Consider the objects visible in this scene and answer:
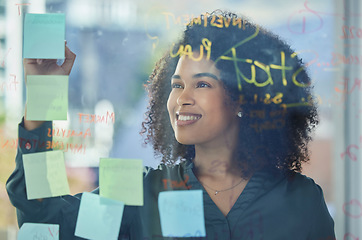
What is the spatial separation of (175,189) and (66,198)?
45 centimetres

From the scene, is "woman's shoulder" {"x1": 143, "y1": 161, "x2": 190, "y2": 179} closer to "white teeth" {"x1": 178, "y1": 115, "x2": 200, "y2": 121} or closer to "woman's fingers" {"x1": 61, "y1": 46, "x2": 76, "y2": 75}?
"white teeth" {"x1": 178, "y1": 115, "x2": 200, "y2": 121}

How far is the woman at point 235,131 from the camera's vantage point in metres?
1.53

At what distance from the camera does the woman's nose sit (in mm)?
1551

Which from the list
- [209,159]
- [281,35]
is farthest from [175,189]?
[281,35]

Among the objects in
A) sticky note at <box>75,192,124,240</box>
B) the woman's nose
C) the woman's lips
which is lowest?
sticky note at <box>75,192,124,240</box>

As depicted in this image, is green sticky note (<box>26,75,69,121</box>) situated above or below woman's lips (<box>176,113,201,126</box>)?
above

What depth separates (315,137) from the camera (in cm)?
155

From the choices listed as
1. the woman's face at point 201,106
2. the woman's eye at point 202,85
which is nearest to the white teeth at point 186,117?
the woman's face at point 201,106

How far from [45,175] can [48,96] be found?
1.05 feet

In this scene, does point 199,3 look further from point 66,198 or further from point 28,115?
point 66,198

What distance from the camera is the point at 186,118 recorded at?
1.56 metres

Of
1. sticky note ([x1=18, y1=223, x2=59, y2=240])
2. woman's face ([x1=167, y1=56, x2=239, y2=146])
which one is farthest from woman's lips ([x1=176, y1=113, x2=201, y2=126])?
sticky note ([x1=18, y1=223, x2=59, y2=240])

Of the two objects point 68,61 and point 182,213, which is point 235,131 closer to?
point 182,213

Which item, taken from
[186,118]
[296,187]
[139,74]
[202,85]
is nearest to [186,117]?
[186,118]
